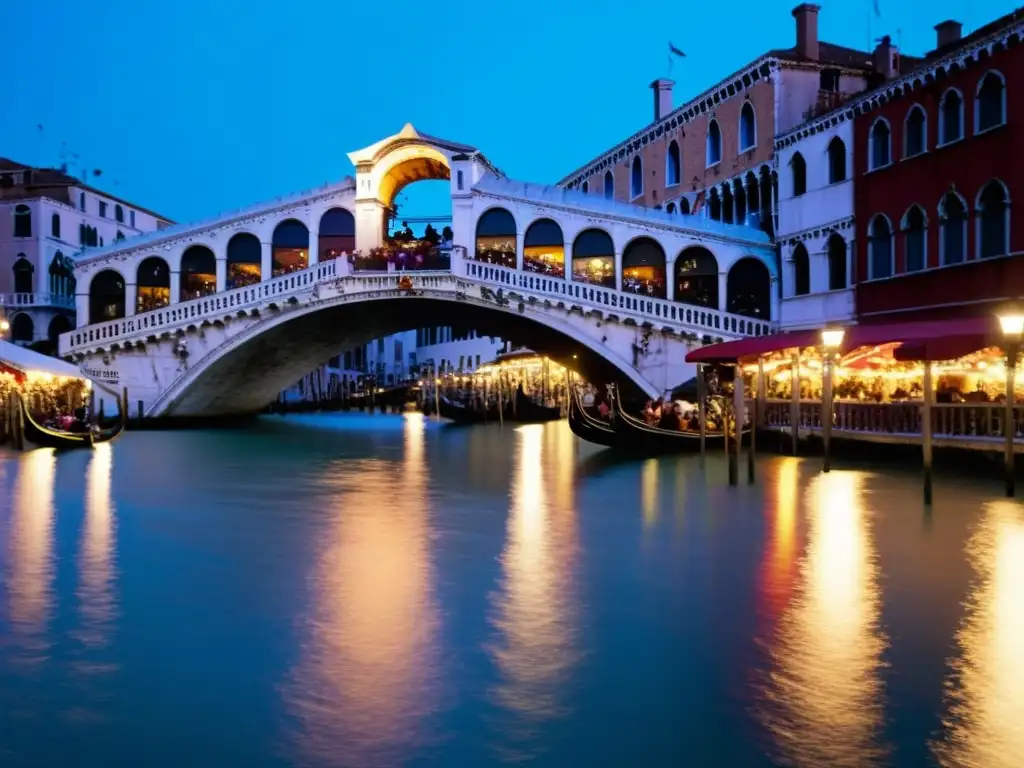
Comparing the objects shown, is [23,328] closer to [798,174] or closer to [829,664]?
[798,174]

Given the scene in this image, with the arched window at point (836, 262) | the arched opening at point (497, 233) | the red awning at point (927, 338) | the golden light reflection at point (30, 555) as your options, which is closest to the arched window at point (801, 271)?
the arched window at point (836, 262)

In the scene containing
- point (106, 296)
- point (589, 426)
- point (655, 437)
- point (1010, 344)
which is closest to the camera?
point (1010, 344)

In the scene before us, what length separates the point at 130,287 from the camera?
83.9 ft

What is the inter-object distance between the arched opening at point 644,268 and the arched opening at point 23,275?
731 inches

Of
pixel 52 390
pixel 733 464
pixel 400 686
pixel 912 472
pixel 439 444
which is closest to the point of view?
pixel 400 686

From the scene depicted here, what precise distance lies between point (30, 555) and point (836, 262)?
52.0ft

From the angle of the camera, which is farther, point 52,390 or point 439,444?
point 52,390

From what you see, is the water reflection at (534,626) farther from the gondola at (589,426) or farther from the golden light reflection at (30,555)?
the gondola at (589,426)

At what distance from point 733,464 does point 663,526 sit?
3.27 m

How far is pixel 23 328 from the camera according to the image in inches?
1283

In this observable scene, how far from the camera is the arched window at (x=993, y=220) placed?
14898 millimetres

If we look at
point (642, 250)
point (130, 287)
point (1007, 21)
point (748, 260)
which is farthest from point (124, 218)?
point (1007, 21)

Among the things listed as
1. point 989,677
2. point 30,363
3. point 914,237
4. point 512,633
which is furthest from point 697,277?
point 989,677

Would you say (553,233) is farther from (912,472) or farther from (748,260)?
(912,472)
